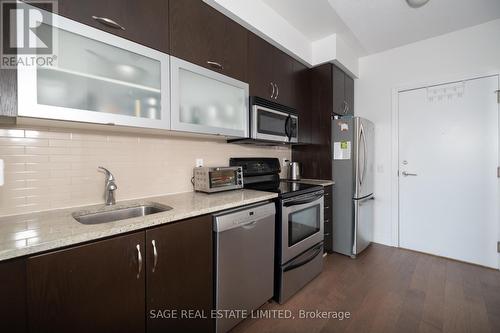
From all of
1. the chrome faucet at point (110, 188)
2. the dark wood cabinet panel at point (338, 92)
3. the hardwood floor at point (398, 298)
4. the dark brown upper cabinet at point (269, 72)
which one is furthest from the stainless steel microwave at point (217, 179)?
the dark wood cabinet panel at point (338, 92)

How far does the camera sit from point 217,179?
183 cm

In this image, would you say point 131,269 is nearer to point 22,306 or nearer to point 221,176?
point 22,306

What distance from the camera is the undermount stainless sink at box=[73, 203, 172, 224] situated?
122 centimetres

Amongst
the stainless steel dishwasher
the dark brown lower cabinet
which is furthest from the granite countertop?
the dark brown lower cabinet

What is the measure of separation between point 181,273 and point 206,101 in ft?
3.86

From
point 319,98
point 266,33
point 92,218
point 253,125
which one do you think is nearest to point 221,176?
point 253,125

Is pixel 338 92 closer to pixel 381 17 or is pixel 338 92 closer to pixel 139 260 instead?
pixel 381 17

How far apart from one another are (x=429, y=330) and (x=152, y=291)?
186 centimetres

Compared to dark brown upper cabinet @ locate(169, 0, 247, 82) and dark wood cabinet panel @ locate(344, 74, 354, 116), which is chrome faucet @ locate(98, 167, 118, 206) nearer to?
dark brown upper cabinet @ locate(169, 0, 247, 82)

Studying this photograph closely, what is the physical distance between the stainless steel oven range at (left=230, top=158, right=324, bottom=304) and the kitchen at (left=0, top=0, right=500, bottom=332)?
0.07 ft

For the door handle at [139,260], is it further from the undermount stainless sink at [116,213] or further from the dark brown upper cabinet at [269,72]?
the dark brown upper cabinet at [269,72]

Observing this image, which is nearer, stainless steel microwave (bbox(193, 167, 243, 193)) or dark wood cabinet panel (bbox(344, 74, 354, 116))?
stainless steel microwave (bbox(193, 167, 243, 193))

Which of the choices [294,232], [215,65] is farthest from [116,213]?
[294,232]

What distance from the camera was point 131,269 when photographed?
0.98 metres
